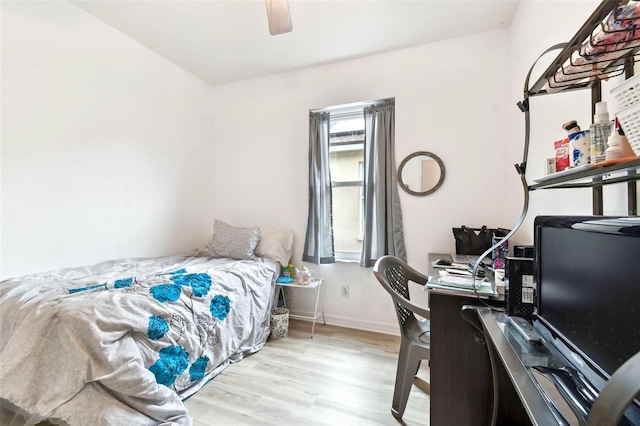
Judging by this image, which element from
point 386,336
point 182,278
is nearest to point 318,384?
point 386,336

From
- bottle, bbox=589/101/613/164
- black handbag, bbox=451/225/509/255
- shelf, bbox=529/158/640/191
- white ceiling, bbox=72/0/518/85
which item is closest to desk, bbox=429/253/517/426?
shelf, bbox=529/158/640/191

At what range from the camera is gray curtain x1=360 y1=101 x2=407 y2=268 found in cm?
265

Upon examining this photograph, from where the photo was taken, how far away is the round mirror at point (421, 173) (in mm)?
2566

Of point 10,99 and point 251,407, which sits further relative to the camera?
point 10,99

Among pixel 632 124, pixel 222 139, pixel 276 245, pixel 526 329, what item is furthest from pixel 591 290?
pixel 222 139

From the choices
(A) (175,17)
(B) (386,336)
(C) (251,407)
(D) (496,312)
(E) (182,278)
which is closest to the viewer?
(D) (496,312)

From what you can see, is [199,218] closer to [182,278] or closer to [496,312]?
[182,278]

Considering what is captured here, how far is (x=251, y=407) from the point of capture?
5.46 ft

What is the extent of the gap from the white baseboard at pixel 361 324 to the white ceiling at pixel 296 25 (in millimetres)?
2721

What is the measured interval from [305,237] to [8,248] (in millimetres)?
2249

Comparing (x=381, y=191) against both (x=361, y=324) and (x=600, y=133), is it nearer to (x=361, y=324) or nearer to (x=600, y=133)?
(x=361, y=324)

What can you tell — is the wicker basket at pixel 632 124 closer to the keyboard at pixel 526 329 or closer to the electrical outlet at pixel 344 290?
the keyboard at pixel 526 329

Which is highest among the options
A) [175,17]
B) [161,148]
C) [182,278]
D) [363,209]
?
[175,17]

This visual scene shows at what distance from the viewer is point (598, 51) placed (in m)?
0.76
